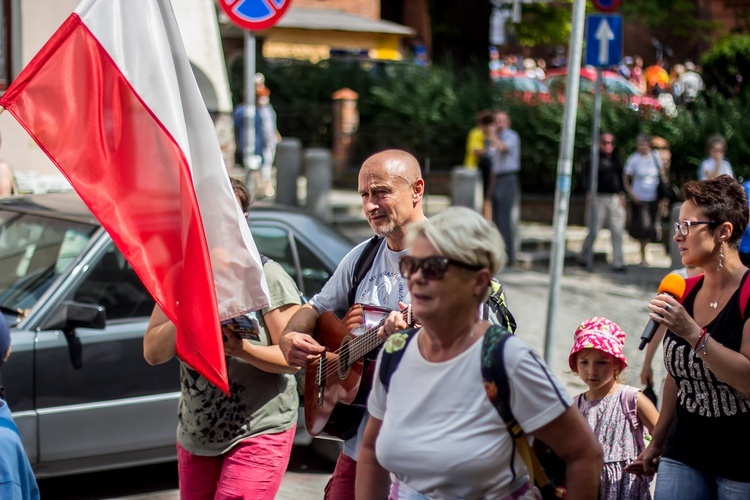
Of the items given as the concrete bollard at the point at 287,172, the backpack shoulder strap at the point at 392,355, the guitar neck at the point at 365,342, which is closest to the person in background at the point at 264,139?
the concrete bollard at the point at 287,172

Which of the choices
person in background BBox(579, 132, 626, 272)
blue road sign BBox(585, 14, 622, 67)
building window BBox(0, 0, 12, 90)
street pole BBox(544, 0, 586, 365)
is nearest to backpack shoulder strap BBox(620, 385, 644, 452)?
street pole BBox(544, 0, 586, 365)

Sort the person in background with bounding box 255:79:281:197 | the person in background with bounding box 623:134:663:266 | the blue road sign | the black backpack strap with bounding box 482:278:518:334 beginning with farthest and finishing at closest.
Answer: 1. the person in background with bounding box 255:79:281:197
2. the person in background with bounding box 623:134:663:266
3. the blue road sign
4. the black backpack strap with bounding box 482:278:518:334

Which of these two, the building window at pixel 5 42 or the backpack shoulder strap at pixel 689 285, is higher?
the building window at pixel 5 42

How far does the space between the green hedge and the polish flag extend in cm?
1312

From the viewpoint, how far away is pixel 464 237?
9.80 ft

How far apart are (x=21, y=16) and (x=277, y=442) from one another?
997cm

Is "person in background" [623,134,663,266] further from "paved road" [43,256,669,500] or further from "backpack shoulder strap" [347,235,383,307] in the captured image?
"backpack shoulder strap" [347,235,383,307]

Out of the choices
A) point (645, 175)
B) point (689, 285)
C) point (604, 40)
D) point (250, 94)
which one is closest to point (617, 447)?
point (689, 285)

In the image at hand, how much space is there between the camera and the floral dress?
4219mm

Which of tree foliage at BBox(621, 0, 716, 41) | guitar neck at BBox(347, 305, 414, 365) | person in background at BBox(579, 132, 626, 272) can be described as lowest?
person in background at BBox(579, 132, 626, 272)

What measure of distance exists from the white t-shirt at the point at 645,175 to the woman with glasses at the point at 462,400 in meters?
13.3

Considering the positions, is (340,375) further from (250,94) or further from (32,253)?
(250,94)

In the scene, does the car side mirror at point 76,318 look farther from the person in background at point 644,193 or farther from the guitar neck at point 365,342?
the person in background at point 644,193

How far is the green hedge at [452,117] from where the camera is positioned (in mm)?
18438
